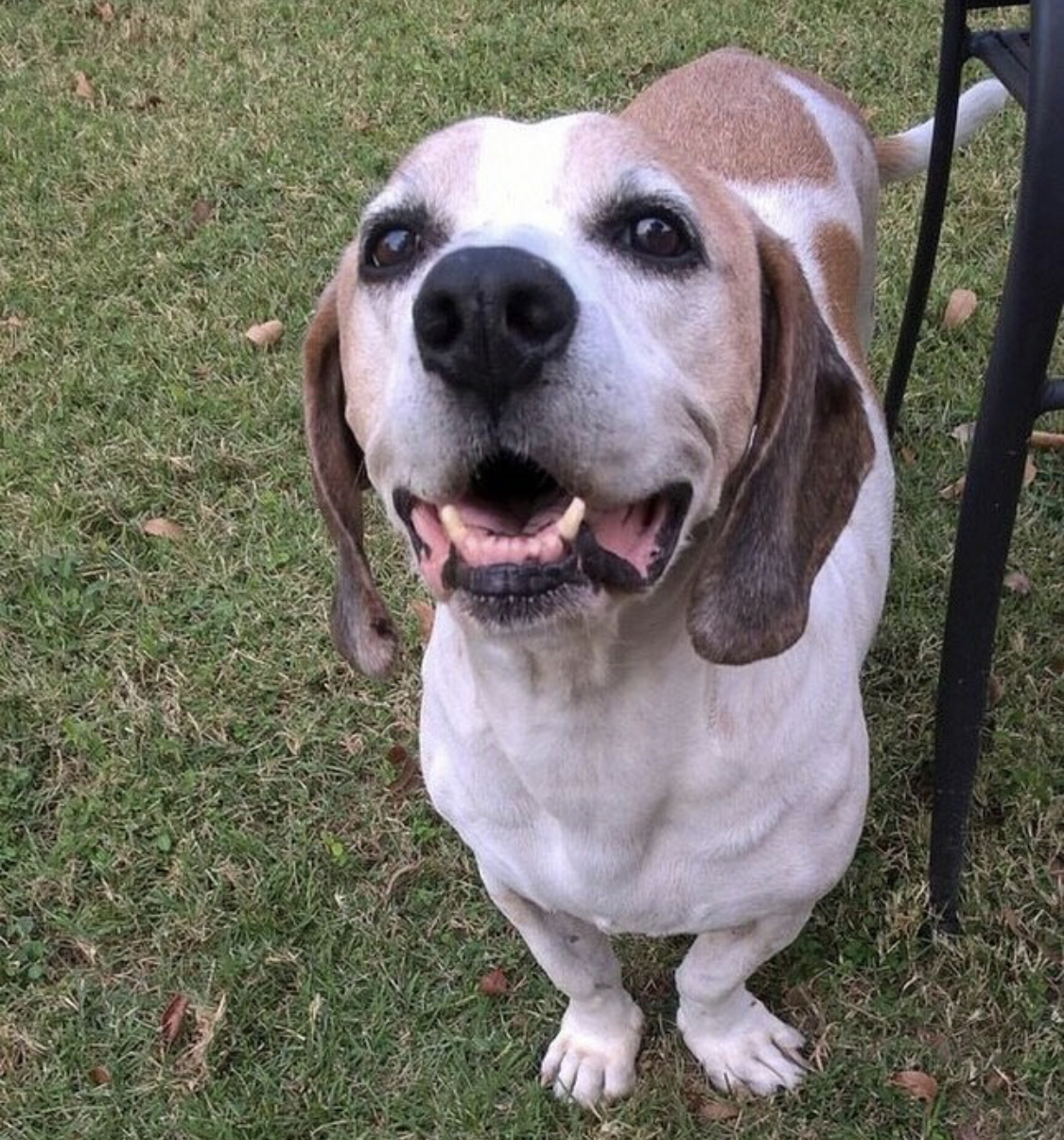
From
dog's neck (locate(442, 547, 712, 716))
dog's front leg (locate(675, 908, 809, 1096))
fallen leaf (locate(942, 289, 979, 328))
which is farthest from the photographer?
fallen leaf (locate(942, 289, 979, 328))

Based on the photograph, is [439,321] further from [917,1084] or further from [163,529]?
[163,529]

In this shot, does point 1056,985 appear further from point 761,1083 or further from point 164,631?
point 164,631

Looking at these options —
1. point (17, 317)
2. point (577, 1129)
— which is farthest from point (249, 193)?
point (577, 1129)

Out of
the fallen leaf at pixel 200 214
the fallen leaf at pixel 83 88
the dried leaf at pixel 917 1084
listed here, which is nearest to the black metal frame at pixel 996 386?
the dried leaf at pixel 917 1084

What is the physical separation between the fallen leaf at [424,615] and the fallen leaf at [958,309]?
1769 millimetres

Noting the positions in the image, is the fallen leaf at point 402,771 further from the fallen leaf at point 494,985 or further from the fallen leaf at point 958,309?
the fallen leaf at point 958,309

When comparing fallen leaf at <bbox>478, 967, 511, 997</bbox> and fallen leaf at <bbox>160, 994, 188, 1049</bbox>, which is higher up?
fallen leaf at <bbox>160, 994, 188, 1049</bbox>

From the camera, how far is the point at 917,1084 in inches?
108

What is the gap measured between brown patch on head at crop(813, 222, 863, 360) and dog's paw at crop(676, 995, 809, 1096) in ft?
4.30

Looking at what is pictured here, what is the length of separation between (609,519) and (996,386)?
0.72 m

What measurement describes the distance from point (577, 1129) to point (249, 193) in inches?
145

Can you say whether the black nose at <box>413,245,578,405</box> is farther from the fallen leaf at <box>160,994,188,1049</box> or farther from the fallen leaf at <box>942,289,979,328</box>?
the fallen leaf at <box>942,289,979,328</box>

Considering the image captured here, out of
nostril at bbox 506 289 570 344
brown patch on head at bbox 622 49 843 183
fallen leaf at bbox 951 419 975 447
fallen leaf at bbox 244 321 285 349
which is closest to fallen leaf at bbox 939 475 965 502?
fallen leaf at bbox 951 419 975 447

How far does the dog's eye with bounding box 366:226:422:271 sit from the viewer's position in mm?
1865
